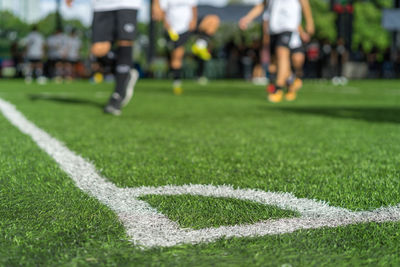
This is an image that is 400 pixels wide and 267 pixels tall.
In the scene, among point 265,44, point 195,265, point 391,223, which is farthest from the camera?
point 265,44

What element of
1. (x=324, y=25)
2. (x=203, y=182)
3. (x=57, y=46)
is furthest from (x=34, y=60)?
(x=324, y=25)

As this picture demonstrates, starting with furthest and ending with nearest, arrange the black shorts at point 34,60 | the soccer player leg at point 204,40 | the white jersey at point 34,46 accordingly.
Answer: the black shorts at point 34,60 → the white jersey at point 34,46 → the soccer player leg at point 204,40

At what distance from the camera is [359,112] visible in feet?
21.7

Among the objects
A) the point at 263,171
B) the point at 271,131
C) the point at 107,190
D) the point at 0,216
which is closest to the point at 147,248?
the point at 0,216

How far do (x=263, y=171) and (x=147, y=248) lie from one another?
4.20ft

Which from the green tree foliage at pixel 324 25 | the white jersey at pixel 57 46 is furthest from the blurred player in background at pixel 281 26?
the green tree foliage at pixel 324 25

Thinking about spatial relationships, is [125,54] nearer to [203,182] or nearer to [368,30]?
[203,182]

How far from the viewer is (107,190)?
229 cm

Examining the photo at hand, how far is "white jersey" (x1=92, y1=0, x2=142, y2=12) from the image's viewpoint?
5.89 meters

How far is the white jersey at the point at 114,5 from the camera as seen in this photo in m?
5.89

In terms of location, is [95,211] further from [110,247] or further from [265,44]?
[265,44]

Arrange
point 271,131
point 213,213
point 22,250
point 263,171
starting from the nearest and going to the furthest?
point 22,250, point 213,213, point 263,171, point 271,131

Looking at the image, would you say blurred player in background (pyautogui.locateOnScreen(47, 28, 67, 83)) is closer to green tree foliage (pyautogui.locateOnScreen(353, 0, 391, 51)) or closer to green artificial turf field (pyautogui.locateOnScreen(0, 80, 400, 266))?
green artificial turf field (pyautogui.locateOnScreen(0, 80, 400, 266))

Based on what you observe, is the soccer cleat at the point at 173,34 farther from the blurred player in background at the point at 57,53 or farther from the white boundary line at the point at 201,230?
the white boundary line at the point at 201,230
